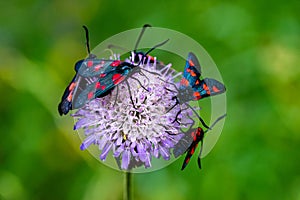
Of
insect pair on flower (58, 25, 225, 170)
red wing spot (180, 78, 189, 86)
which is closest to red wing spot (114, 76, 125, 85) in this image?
insect pair on flower (58, 25, 225, 170)

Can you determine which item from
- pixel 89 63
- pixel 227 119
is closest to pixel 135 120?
pixel 89 63

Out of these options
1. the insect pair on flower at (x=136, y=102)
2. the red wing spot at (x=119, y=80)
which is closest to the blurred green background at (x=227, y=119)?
the insect pair on flower at (x=136, y=102)

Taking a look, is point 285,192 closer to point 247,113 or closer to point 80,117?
point 247,113

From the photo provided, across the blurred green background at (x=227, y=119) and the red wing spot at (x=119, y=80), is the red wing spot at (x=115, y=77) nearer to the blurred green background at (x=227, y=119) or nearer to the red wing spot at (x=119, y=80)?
the red wing spot at (x=119, y=80)

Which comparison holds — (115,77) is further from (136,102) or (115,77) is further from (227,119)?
(227,119)

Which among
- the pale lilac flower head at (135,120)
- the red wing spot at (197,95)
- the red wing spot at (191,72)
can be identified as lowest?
the pale lilac flower head at (135,120)

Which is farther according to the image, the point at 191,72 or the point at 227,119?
the point at 227,119

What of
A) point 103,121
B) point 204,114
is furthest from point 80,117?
point 204,114
